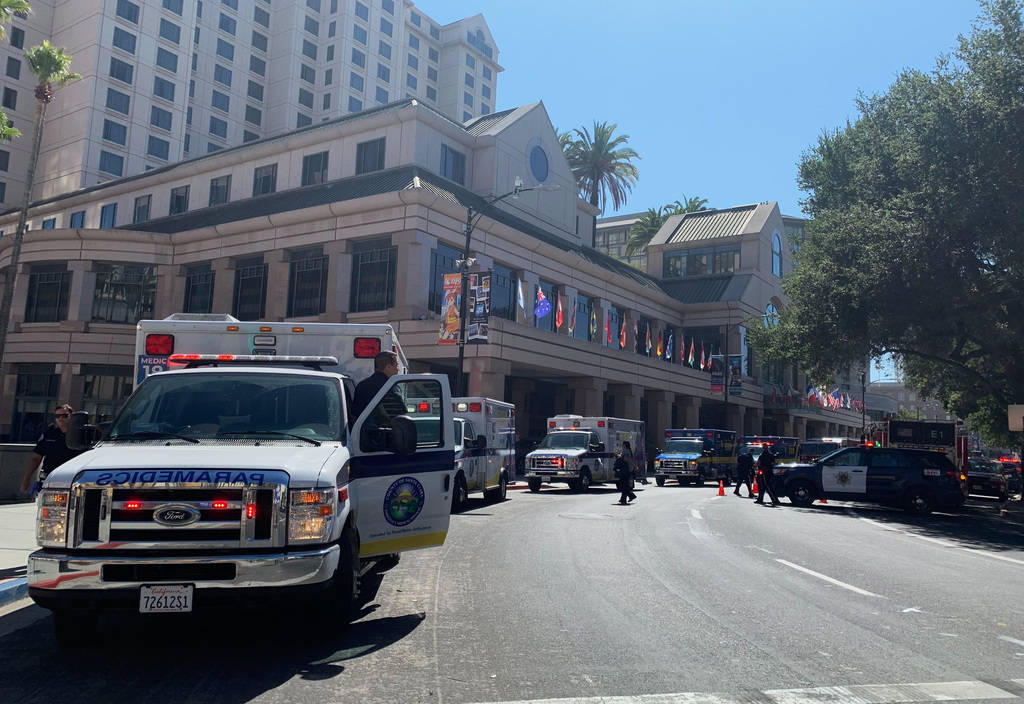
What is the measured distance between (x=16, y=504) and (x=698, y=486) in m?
30.2

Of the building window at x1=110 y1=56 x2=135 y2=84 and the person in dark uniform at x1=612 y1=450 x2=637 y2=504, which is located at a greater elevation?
the building window at x1=110 y1=56 x2=135 y2=84

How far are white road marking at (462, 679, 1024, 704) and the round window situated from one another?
45148 mm

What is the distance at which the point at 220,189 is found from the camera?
49625 millimetres

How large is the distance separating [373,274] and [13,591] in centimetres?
3147

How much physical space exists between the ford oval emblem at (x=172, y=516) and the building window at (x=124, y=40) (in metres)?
70.8

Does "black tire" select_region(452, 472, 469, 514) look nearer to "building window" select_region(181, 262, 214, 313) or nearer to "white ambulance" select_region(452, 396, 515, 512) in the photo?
"white ambulance" select_region(452, 396, 515, 512)

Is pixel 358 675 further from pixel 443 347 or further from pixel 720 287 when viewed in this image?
pixel 720 287

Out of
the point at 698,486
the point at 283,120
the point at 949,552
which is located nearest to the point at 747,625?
the point at 949,552

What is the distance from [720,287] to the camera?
65500mm

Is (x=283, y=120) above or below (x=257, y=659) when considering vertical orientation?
above

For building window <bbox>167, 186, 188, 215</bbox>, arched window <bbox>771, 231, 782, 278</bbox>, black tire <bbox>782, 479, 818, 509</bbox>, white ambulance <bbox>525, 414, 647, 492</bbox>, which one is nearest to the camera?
black tire <bbox>782, 479, 818, 509</bbox>

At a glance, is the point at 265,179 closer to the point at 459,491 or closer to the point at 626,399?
the point at 626,399

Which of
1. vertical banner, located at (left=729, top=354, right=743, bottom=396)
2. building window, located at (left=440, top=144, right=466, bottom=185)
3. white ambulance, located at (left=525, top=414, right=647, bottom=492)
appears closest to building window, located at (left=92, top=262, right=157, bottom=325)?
building window, located at (left=440, top=144, right=466, bottom=185)

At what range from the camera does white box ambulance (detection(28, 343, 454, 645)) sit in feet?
17.9
